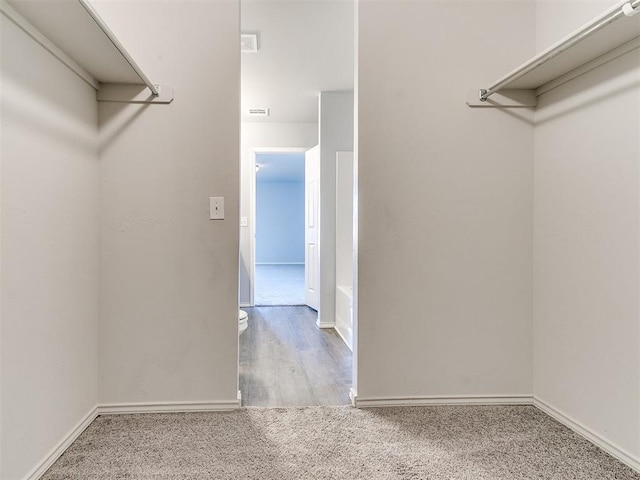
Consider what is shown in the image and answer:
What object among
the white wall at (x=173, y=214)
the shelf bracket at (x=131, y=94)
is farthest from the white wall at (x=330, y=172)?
the shelf bracket at (x=131, y=94)

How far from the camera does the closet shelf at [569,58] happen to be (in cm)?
129

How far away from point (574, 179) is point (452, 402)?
1242mm

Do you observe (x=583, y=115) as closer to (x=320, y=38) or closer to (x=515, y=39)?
(x=515, y=39)

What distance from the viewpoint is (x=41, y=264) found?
4.54ft

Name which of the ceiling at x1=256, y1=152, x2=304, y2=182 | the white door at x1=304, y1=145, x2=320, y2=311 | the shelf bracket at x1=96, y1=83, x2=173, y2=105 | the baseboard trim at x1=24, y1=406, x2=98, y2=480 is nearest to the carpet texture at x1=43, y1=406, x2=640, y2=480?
the baseboard trim at x1=24, y1=406, x2=98, y2=480

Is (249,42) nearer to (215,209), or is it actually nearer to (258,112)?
(215,209)

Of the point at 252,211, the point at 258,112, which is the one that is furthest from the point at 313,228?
the point at 258,112

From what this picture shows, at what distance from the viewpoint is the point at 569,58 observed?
1.58m

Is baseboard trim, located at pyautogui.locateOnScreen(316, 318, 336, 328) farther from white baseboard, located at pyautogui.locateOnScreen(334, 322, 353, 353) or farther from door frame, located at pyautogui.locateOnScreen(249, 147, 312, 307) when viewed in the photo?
door frame, located at pyautogui.locateOnScreen(249, 147, 312, 307)

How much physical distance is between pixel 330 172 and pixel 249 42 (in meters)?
1.46

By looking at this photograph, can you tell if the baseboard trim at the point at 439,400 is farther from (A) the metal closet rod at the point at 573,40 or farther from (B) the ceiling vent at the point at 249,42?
(B) the ceiling vent at the point at 249,42

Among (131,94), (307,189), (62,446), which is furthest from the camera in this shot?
(307,189)

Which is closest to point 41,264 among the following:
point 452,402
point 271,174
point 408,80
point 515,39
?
point 408,80

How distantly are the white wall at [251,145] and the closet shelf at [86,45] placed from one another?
9.15ft
